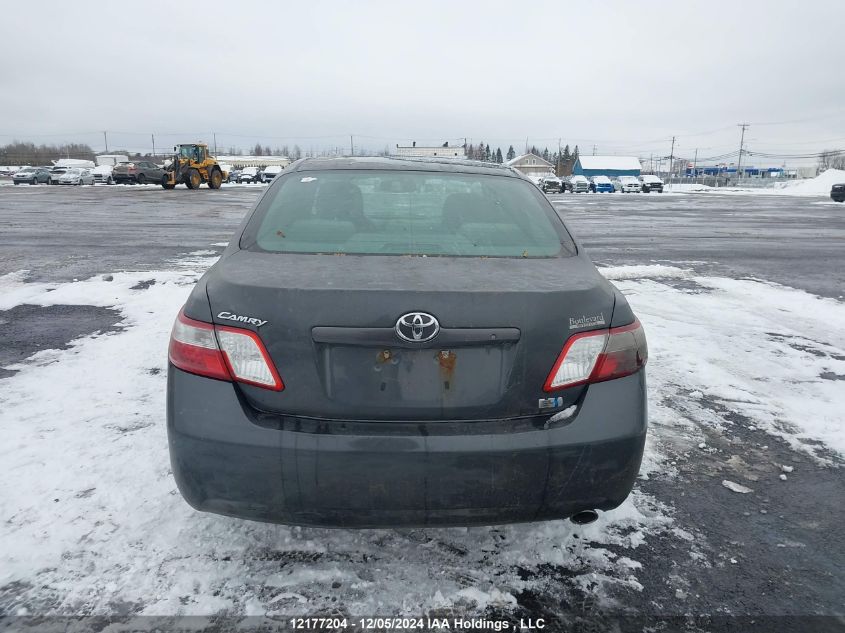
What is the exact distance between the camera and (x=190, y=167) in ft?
112

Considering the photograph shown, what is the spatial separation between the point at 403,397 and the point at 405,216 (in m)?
1.19

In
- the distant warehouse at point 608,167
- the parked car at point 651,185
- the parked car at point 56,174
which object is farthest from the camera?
the distant warehouse at point 608,167

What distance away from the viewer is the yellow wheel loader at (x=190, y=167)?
112ft

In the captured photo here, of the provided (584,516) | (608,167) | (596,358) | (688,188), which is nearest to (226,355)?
(596,358)

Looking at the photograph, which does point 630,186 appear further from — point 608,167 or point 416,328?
point 416,328

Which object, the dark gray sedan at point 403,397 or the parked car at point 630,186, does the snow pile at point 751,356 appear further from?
the parked car at point 630,186

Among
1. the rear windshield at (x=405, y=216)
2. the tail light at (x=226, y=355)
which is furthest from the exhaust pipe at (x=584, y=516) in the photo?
the tail light at (x=226, y=355)

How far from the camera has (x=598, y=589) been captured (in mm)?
2195

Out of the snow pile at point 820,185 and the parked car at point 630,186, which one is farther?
the parked car at point 630,186

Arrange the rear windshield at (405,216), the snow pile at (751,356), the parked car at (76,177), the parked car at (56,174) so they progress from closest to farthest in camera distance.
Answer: the rear windshield at (405,216) → the snow pile at (751,356) → the parked car at (76,177) → the parked car at (56,174)

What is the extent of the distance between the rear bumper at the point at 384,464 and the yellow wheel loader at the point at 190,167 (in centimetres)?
3605

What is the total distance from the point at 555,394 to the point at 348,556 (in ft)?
3.60

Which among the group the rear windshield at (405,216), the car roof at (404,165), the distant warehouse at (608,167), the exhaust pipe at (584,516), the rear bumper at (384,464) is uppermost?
the distant warehouse at (608,167)

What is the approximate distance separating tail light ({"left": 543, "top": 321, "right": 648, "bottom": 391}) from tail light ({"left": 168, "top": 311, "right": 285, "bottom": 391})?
101cm
